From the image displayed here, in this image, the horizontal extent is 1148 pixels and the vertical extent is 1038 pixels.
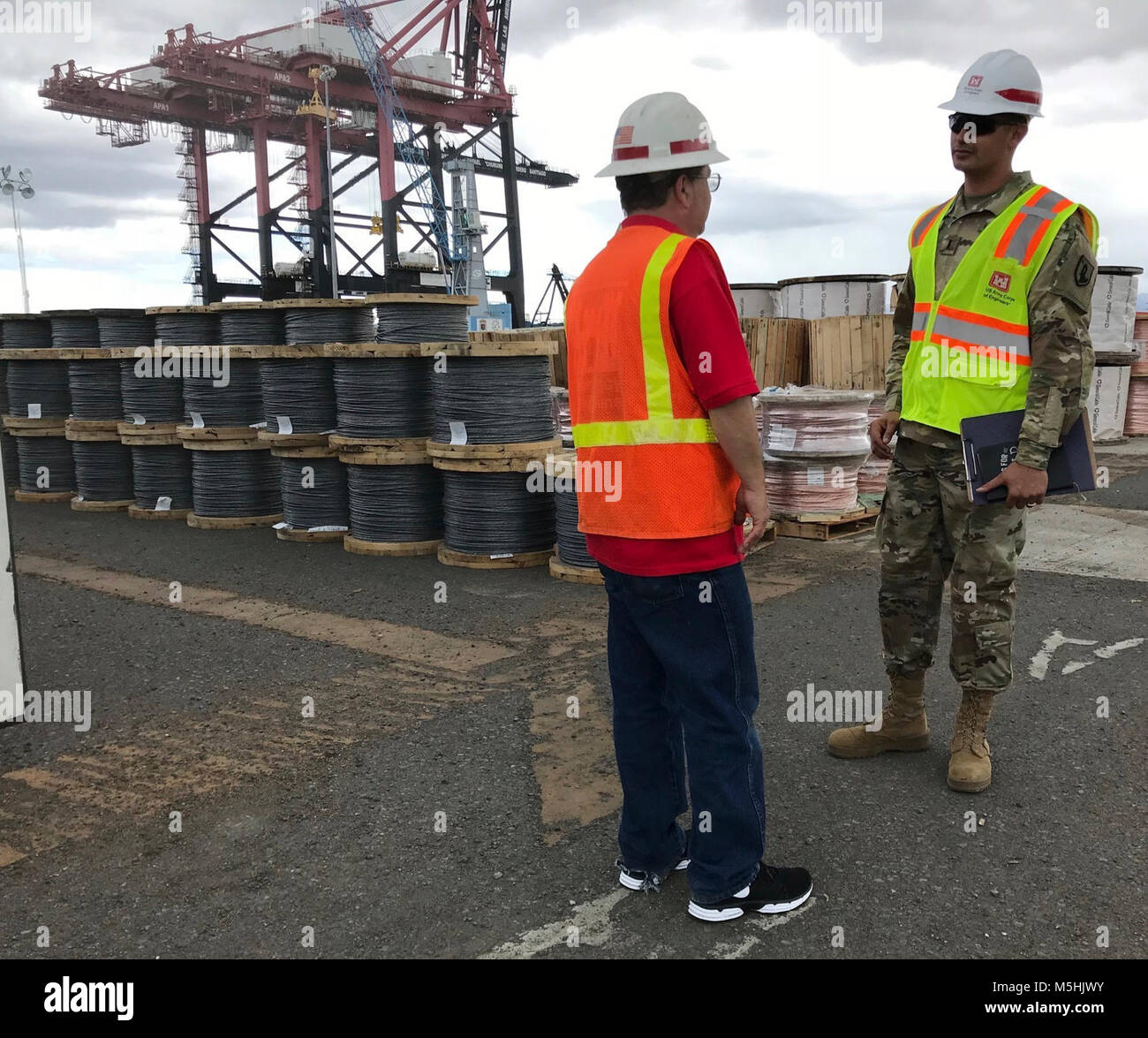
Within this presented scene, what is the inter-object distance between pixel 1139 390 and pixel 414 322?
12.6 m

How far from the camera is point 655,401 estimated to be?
276 centimetres

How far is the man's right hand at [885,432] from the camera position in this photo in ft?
13.3

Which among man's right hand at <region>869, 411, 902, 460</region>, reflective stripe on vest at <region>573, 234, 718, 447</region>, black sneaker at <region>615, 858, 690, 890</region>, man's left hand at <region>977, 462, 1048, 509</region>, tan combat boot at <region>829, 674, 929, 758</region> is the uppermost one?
reflective stripe on vest at <region>573, 234, 718, 447</region>

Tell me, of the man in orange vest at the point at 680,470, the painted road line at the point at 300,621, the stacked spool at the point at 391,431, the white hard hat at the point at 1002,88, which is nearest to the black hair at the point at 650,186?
the man in orange vest at the point at 680,470

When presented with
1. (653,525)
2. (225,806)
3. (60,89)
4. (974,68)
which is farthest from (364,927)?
(60,89)

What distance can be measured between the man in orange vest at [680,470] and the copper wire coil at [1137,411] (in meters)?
15.5

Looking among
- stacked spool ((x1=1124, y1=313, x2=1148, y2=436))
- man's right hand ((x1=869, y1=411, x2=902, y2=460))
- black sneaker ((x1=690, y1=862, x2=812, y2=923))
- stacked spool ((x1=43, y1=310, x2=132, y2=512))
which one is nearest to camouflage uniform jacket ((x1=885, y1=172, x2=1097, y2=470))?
man's right hand ((x1=869, y1=411, x2=902, y2=460))

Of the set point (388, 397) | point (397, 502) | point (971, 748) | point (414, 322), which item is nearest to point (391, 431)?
point (388, 397)

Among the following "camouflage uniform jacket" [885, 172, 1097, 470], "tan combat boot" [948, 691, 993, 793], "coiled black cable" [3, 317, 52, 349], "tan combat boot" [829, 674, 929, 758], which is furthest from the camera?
"coiled black cable" [3, 317, 52, 349]

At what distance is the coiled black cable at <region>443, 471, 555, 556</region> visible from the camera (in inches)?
324

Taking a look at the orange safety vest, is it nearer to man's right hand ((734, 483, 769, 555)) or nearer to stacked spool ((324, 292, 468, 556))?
man's right hand ((734, 483, 769, 555))

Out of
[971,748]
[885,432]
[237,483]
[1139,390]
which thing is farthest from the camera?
[1139,390]

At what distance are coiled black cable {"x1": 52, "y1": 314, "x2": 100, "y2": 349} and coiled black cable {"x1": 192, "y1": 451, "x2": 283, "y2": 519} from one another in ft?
9.47

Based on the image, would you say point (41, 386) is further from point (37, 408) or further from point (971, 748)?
point (971, 748)
